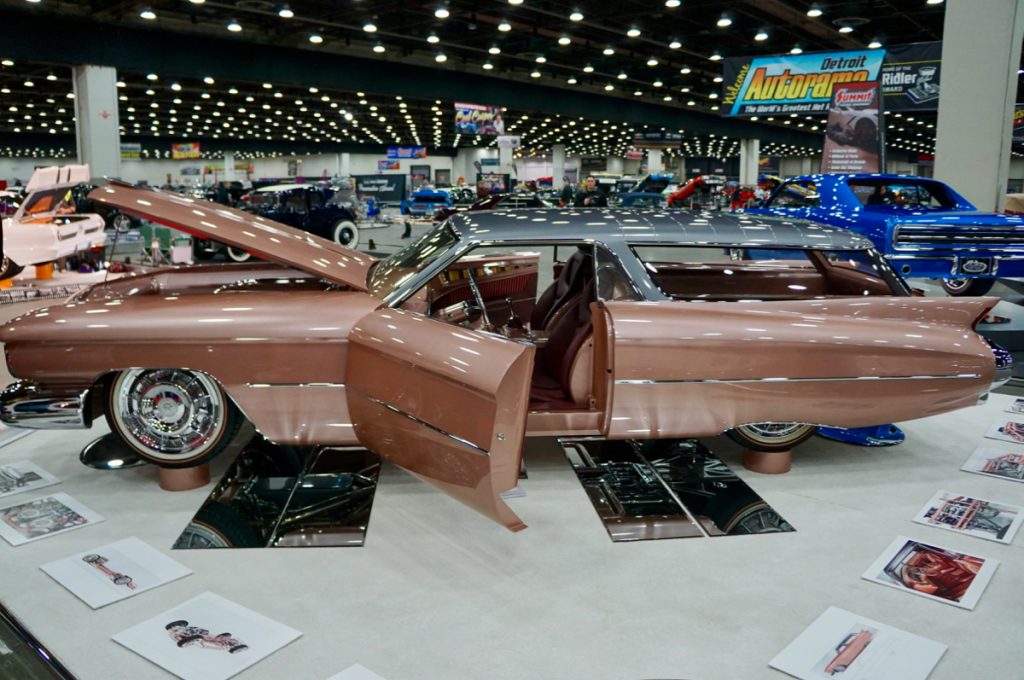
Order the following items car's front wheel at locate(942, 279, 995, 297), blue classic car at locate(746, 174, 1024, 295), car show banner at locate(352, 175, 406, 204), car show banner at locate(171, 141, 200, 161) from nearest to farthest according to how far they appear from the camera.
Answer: blue classic car at locate(746, 174, 1024, 295) → car's front wheel at locate(942, 279, 995, 297) → car show banner at locate(352, 175, 406, 204) → car show banner at locate(171, 141, 200, 161)

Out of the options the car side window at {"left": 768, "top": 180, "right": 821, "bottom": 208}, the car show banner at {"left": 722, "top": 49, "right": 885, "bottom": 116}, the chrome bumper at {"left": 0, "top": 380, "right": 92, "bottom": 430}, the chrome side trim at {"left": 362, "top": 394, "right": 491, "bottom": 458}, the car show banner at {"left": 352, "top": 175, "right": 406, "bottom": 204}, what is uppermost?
the car show banner at {"left": 722, "top": 49, "right": 885, "bottom": 116}

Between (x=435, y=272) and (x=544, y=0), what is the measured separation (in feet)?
42.2

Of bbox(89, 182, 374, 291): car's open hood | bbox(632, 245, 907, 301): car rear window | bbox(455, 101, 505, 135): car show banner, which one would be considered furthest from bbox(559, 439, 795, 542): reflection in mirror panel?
bbox(455, 101, 505, 135): car show banner

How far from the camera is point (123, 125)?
36.5 metres

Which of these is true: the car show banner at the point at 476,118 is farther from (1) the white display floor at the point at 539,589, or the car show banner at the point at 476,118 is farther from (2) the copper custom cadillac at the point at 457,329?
(1) the white display floor at the point at 539,589

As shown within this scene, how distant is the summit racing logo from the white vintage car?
11.1m

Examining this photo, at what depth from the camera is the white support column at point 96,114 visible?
624 inches

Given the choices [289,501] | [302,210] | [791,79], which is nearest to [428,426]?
[289,501]

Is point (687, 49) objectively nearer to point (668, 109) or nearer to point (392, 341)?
point (668, 109)

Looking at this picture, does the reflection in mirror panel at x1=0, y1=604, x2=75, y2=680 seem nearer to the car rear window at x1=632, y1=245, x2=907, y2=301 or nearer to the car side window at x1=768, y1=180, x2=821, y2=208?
the car rear window at x1=632, y1=245, x2=907, y2=301

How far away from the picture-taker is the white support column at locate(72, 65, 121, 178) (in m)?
15.8

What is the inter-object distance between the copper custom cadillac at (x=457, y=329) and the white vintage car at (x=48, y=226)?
6.66 m

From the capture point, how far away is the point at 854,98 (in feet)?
39.1

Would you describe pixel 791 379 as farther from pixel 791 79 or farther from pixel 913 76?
pixel 913 76
